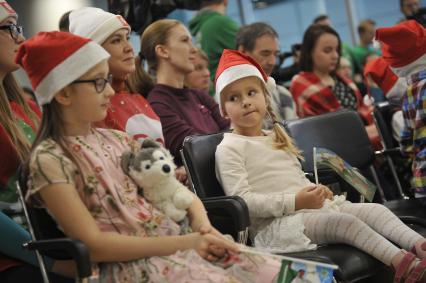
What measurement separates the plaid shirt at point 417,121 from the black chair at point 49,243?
177cm

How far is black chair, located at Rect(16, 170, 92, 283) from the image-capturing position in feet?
6.53

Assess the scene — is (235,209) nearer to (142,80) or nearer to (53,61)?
(53,61)

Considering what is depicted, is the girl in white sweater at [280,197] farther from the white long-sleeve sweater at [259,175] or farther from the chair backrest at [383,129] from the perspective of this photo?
the chair backrest at [383,129]

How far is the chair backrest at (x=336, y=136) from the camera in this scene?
12.0ft

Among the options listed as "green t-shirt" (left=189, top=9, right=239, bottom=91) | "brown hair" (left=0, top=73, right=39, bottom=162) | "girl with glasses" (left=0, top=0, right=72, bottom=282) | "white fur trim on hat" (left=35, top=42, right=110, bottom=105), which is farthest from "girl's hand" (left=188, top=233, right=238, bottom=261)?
"green t-shirt" (left=189, top=9, right=239, bottom=91)

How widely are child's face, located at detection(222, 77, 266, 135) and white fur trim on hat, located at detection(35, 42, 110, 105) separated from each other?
2.87 ft

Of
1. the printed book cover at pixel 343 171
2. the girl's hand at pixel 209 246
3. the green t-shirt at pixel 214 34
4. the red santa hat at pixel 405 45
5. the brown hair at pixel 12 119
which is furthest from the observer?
the green t-shirt at pixel 214 34

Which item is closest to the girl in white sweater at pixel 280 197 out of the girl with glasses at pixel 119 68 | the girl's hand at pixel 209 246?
the girl with glasses at pixel 119 68

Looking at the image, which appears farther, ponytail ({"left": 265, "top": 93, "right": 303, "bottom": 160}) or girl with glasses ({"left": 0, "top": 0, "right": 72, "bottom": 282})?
ponytail ({"left": 265, "top": 93, "right": 303, "bottom": 160})

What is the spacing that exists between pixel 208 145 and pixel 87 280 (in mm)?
1073

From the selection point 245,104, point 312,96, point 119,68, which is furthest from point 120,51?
point 312,96

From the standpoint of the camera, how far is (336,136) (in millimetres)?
3691

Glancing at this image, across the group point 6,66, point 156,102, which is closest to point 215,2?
point 156,102

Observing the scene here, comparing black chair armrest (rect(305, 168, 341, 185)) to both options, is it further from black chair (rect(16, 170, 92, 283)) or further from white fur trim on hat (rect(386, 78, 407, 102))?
black chair (rect(16, 170, 92, 283))
